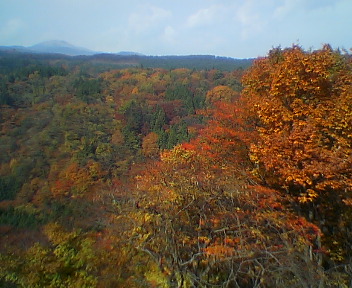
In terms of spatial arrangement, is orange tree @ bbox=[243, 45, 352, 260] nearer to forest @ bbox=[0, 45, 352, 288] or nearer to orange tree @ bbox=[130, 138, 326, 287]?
forest @ bbox=[0, 45, 352, 288]

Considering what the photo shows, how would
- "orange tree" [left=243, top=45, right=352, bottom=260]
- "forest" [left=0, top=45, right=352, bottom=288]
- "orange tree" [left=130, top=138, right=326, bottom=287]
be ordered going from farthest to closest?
"orange tree" [left=243, top=45, right=352, bottom=260] → "orange tree" [left=130, top=138, right=326, bottom=287] → "forest" [left=0, top=45, right=352, bottom=288]

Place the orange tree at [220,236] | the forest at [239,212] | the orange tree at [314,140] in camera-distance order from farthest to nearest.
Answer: the orange tree at [314,140] → the orange tree at [220,236] → the forest at [239,212]

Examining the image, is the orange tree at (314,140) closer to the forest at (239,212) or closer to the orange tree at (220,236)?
the forest at (239,212)

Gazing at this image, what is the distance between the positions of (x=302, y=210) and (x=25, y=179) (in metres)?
30.6

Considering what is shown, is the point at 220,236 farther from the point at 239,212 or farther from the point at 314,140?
the point at 314,140

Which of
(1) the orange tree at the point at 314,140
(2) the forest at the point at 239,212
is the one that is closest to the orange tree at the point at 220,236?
A: (2) the forest at the point at 239,212

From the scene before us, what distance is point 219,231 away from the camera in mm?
5781

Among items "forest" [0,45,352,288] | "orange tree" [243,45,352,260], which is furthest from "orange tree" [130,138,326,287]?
"orange tree" [243,45,352,260]

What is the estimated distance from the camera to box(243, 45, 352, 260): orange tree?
22.7ft

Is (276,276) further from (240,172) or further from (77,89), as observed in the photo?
(77,89)

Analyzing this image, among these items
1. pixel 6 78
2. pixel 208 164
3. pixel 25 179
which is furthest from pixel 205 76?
pixel 208 164

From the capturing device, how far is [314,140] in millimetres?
7219

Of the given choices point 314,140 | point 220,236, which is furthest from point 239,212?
point 314,140

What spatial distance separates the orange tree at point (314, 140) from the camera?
692 centimetres
